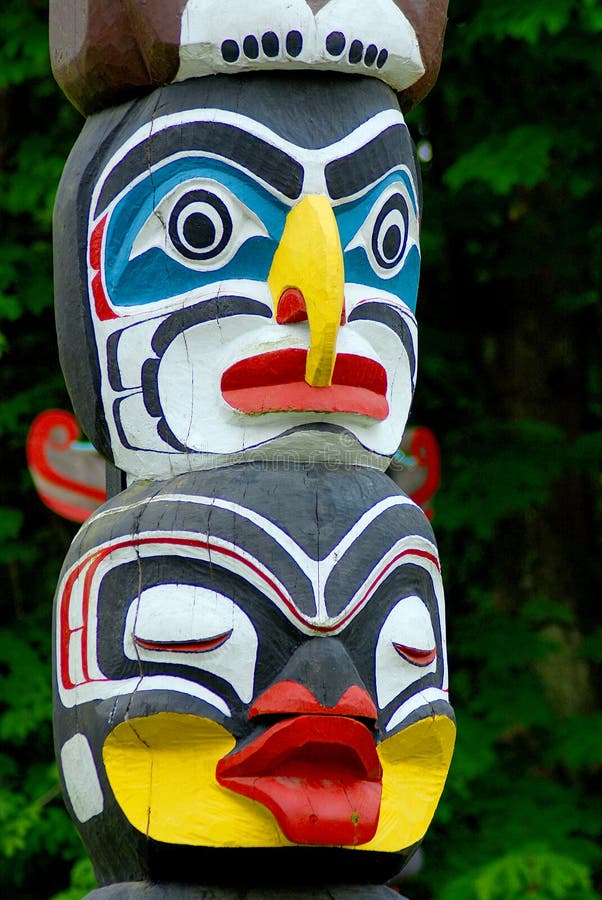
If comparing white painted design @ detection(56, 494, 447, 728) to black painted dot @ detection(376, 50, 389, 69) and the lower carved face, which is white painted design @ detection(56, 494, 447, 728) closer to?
the lower carved face

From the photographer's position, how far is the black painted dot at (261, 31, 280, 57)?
329 cm

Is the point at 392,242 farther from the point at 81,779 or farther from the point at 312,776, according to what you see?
the point at 81,779

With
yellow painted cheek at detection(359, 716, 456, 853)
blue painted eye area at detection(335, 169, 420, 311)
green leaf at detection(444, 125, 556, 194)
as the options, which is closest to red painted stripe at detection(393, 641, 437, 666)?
yellow painted cheek at detection(359, 716, 456, 853)

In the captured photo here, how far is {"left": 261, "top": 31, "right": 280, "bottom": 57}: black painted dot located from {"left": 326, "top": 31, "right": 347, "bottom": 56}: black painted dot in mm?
120

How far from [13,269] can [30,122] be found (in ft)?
3.42

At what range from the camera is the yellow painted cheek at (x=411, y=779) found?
318cm

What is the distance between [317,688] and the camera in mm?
3000

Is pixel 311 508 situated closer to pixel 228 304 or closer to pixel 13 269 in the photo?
pixel 228 304

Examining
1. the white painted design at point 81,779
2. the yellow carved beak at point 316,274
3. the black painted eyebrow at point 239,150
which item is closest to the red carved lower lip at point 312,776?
the white painted design at point 81,779

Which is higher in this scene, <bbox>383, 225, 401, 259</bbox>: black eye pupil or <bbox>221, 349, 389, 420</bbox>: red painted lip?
<bbox>383, 225, 401, 259</bbox>: black eye pupil

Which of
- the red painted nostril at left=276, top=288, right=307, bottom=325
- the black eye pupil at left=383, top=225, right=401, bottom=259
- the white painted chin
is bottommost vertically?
the white painted chin

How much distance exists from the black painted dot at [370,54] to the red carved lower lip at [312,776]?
1545mm

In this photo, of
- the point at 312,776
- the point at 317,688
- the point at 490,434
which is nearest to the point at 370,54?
the point at 317,688

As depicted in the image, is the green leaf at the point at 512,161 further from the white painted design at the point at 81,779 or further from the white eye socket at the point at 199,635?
the white painted design at the point at 81,779
